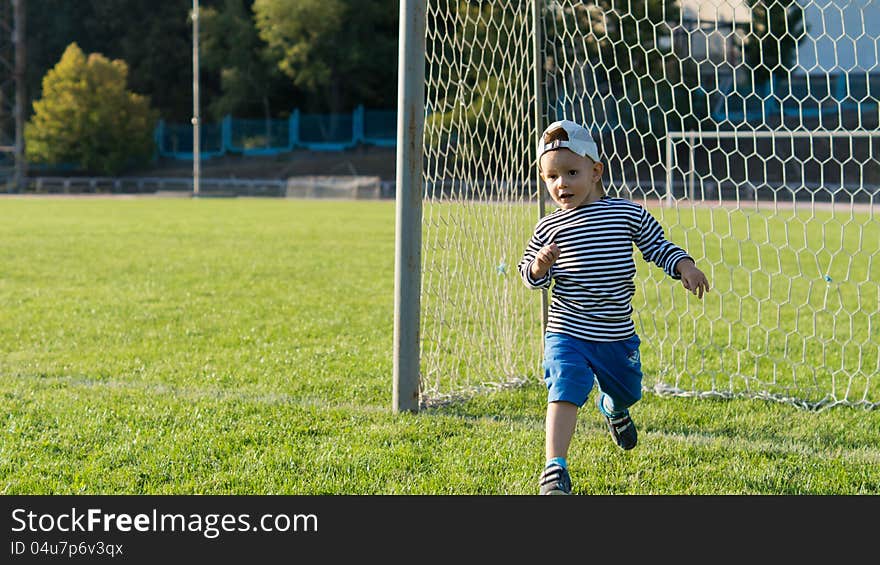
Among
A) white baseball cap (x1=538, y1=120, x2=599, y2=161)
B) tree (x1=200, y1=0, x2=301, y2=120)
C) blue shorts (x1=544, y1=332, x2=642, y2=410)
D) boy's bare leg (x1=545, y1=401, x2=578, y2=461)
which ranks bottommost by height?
boy's bare leg (x1=545, y1=401, x2=578, y2=461)

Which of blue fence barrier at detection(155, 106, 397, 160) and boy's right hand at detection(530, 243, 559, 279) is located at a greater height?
blue fence barrier at detection(155, 106, 397, 160)

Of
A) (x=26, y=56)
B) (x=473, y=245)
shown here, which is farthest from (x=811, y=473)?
(x=26, y=56)

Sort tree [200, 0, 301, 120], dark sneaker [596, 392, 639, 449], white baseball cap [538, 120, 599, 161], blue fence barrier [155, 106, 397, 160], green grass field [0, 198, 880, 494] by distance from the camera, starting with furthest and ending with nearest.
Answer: tree [200, 0, 301, 120] → blue fence barrier [155, 106, 397, 160] → dark sneaker [596, 392, 639, 449] → green grass field [0, 198, 880, 494] → white baseball cap [538, 120, 599, 161]

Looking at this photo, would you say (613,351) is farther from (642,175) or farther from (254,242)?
(254,242)

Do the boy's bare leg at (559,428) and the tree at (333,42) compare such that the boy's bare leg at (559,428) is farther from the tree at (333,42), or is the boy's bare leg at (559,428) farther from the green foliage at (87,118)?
the green foliage at (87,118)

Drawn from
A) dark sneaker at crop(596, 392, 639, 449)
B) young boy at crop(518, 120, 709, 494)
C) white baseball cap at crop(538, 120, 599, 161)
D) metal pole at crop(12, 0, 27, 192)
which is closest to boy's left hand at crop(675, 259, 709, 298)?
young boy at crop(518, 120, 709, 494)

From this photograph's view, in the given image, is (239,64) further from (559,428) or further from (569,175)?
(559,428)

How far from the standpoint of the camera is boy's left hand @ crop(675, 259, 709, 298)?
3.21 metres

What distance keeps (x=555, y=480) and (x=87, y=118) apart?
149 ft

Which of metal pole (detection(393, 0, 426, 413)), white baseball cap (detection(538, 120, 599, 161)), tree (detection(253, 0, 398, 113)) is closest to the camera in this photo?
white baseball cap (detection(538, 120, 599, 161))

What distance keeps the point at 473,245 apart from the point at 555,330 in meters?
1.76

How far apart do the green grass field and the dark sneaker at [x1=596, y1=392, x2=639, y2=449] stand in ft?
0.16

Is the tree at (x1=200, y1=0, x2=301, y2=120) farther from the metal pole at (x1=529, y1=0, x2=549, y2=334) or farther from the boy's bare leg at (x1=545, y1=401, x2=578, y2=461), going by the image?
the boy's bare leg at (x1=545, y1=401, x2=578, y2=461)

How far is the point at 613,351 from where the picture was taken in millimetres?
3441
